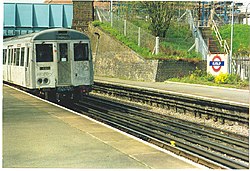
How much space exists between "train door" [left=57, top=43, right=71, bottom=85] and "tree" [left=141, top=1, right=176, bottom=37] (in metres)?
5.34

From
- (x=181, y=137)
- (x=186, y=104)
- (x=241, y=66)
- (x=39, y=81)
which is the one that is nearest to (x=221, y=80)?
(x=241, y=66)

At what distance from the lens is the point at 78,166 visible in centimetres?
631

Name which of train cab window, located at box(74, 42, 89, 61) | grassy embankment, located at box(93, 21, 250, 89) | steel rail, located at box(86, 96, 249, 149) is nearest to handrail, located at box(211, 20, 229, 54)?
grassy embankment, located at box(93, 21, 250, 89)

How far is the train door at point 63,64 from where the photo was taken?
13.7m

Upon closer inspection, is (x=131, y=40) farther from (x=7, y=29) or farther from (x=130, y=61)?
(x=7, y=29)

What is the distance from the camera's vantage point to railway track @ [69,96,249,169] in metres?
8.05

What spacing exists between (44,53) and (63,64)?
621 millimetres

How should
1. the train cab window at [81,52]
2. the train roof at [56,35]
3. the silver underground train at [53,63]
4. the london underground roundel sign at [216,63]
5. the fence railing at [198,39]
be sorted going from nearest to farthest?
1. the train roof at [56,35]
2. the silver underground train at [53,63]
3. the train cab window at [81,52]
4. the london underground roundel sign at [216,63]
5. the fence railing at [198,39]

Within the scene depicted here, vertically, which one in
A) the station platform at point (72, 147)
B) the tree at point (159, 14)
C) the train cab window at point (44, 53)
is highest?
the tree at point (159, 14)

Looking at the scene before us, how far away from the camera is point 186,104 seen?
14320mm

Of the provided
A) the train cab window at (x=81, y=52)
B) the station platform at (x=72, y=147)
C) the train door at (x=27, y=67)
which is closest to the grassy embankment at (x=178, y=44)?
the train cab window at (x=81, y=52)

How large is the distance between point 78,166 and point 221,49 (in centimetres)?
2155

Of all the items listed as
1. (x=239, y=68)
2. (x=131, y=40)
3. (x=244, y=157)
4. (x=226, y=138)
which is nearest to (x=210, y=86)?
(x=239, y=68)

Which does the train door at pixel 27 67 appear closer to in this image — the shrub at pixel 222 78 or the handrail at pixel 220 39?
the shrub at pixel 222 78
